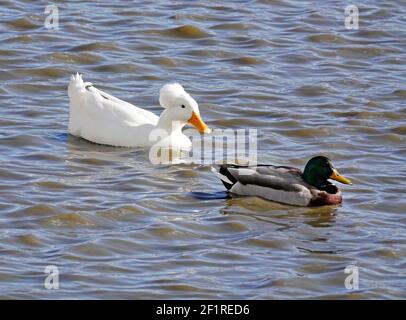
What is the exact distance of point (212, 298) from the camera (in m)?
9.29

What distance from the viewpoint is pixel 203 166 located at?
12562 mm

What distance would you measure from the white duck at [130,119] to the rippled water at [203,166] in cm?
16

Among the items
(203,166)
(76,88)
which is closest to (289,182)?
(203,166)

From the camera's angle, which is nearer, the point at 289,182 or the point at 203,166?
the point at 289,182

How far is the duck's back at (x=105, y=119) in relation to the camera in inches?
510

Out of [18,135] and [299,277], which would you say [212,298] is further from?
[18,135]

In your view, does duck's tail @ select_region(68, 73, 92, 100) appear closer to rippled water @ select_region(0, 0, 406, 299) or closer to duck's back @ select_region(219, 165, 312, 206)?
rippled water @ select_region(0, 0, 406, 299)

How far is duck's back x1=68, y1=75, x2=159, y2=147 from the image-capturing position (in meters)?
12.9

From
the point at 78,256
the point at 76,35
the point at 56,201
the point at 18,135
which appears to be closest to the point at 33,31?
the point at 76,35

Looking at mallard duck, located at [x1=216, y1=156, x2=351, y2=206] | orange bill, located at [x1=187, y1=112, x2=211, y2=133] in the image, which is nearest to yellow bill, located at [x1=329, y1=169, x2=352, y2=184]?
mallard duck, located at [x1=216, y1=156, x2=351, y2=206]

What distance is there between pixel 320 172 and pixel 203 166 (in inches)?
54.1

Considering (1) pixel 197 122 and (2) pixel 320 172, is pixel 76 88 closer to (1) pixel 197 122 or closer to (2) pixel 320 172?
(1) pixel 197 122
